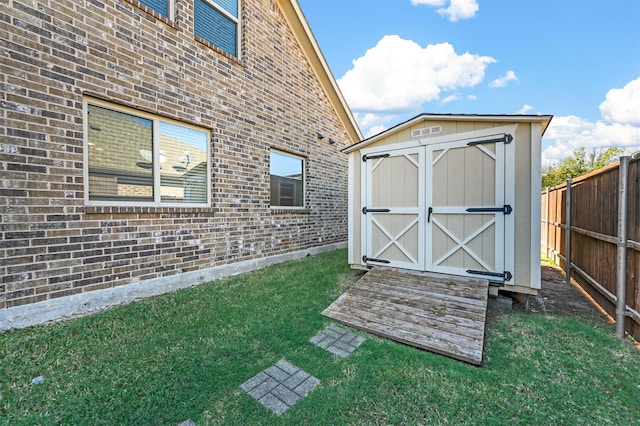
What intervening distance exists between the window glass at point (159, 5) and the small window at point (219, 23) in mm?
493

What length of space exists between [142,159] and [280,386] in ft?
11.8

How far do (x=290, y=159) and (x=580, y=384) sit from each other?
5.99 meters

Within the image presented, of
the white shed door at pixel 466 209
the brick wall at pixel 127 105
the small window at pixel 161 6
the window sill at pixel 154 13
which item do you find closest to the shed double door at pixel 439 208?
the white shed door at pixel 466 209

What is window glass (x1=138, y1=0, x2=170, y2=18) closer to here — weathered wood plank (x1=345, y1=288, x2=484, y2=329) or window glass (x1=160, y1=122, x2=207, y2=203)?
window glass (x1=160, y1=122, x2=207, y2=203)

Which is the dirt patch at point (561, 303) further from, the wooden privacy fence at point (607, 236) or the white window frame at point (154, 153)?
the white window frame at point (154, 153)

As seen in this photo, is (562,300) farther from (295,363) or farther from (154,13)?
(154,13)

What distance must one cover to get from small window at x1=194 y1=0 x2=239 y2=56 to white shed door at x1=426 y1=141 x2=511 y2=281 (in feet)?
14.2

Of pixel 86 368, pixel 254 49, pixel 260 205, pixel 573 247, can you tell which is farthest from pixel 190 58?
pixel 573 247

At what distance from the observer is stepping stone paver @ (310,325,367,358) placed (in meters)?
2.57

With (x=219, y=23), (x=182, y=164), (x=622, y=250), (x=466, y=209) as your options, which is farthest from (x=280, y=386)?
(x=219, y=23)

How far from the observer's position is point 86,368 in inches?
84.1

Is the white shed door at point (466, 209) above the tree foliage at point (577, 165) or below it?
below

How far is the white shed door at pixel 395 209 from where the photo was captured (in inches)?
171

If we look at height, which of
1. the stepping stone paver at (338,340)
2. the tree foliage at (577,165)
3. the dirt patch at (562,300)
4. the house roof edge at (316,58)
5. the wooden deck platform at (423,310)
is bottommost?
the dirt patch at (562,300)
